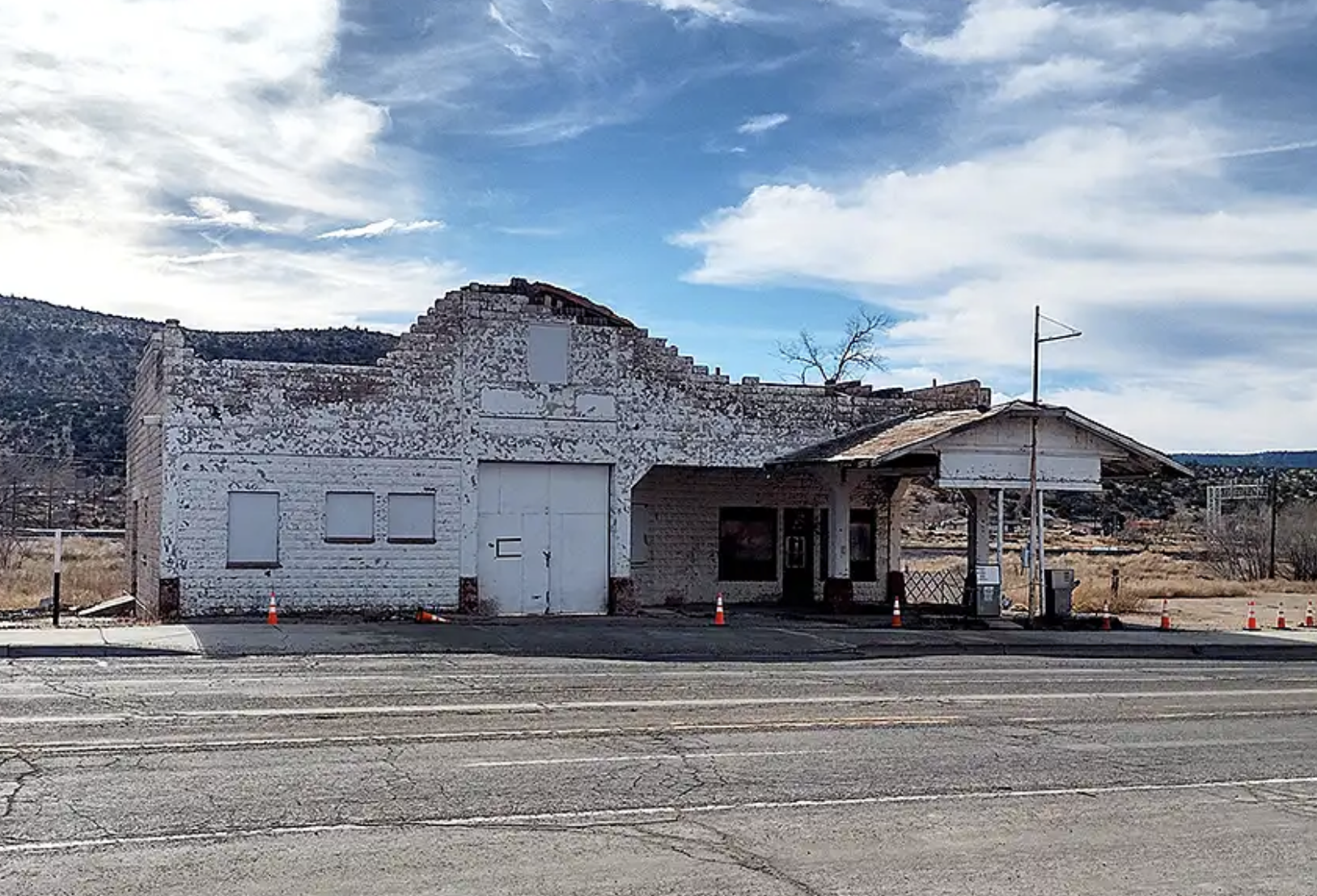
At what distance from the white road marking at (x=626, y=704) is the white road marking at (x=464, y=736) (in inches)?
49.0

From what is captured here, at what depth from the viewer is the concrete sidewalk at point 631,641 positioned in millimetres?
21047

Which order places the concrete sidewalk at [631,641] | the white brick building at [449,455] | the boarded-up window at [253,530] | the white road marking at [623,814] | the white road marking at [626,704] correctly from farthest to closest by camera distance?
the boarded-up window at [253,530] → the white brick building at [449,455] → the concrete sidewalk at [631,641] → the white road marking at [626,704] → the white road marking at [623,814]

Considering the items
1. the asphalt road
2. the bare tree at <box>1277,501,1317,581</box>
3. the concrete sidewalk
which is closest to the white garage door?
the concrete sidewalk

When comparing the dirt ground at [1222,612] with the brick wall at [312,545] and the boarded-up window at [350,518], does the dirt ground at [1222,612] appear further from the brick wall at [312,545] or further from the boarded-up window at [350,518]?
the boarded-up window at [350,518]

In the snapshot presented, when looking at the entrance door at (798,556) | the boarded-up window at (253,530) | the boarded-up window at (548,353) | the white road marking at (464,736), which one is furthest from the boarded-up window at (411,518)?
the white road marking at (464,736)

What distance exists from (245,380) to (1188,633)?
1881 centimetres

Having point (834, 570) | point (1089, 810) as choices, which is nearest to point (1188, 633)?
point (834, 570)

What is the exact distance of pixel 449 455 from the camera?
28.2 m

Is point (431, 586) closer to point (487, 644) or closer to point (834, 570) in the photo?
point (487, 644)

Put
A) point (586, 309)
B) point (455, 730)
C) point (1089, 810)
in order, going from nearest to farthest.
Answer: point (1089, 810), point (455, 730), point (586, 309)

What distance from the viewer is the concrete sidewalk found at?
2105 cm

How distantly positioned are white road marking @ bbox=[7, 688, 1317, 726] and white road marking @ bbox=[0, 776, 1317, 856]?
478 cm

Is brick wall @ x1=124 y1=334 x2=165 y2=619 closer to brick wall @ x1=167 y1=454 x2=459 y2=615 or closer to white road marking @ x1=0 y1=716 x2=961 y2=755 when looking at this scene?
brick wall @ x1=167 y1=454 x2=459 y2=615

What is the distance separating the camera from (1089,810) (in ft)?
35.2
